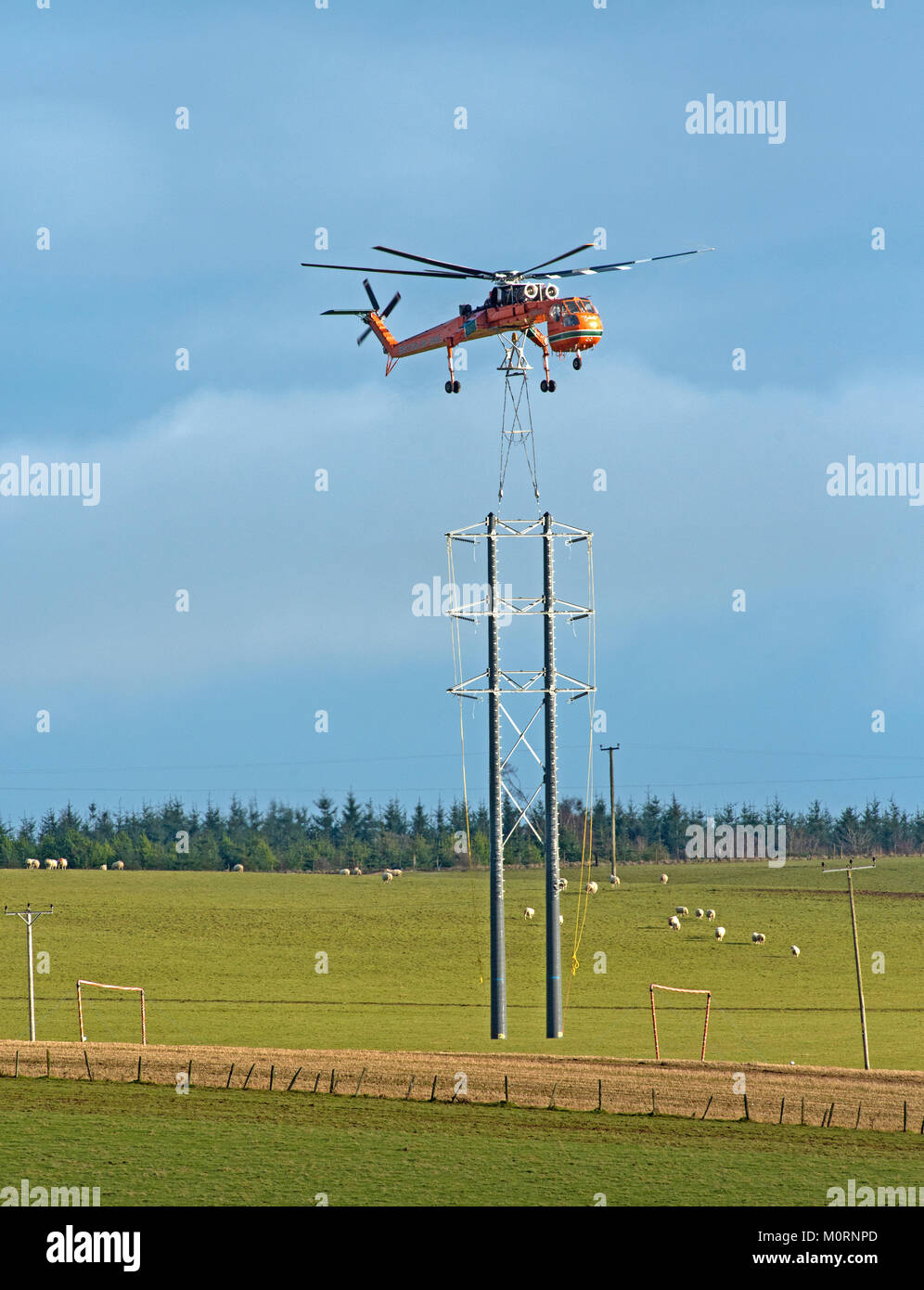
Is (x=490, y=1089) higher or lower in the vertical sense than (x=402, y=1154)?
lower

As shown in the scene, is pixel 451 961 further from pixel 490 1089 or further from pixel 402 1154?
pixel 402 1154

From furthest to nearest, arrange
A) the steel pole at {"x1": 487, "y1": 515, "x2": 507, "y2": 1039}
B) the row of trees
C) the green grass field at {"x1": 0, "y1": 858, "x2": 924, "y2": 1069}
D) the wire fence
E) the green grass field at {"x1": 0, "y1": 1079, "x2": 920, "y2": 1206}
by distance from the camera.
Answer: the row of trees, the green grass field at {"x1": 0, "y1": 858, "x2": 924, "y2": 1069}, the steel pole at {"x1": 487, "y1": 515, "x2": 507, "y2": 1039}, the wire fence, the green grass field at {"x1": 0, "y1": 1079, "x2": 920, "y2": 1206}

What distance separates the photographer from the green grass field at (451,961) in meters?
52.5

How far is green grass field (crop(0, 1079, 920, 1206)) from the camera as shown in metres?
28.3

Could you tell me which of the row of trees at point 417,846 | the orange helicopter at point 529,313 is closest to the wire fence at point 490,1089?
the orange helicopter at point 529,313

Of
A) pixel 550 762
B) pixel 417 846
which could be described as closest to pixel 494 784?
pixel 550 762

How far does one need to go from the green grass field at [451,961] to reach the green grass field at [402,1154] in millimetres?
11058

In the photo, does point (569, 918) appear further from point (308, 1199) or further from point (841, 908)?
point (308, 1199)

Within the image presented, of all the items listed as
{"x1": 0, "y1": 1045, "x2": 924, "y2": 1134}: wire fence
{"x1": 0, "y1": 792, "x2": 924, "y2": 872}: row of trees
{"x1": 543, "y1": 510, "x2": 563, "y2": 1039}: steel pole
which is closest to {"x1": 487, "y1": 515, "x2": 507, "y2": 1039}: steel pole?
{"x1": 543, "y1": 510, "x2": 563, "y2": 1039}: steel pole

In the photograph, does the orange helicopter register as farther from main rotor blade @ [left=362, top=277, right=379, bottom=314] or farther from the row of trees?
the row of trees

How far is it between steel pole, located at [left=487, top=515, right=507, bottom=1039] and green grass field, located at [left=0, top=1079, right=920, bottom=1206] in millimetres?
7887

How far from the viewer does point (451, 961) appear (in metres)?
82.2

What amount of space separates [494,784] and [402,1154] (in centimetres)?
1425
